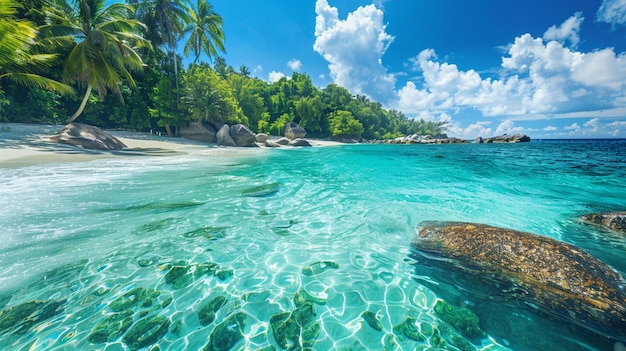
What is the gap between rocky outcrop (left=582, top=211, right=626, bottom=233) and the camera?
4.37 m

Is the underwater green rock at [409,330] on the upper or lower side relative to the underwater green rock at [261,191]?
upper

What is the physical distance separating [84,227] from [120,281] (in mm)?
2178

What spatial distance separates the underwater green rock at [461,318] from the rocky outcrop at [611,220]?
4.81 metres

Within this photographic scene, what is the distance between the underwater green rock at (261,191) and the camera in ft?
21.1

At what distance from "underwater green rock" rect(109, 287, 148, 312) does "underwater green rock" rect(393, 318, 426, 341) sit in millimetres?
2690

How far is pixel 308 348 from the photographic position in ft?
6.41

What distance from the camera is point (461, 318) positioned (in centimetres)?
228

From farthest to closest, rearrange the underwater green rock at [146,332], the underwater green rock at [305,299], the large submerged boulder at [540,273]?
the underwater green rock at [305,299] < the large submerged boulder at [540,273] < the underwater green rock at [146,332]

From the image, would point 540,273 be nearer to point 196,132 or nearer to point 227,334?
point 227,334

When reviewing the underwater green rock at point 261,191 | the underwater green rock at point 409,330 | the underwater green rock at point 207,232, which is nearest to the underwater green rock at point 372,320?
the underwater green rock at point 409,330

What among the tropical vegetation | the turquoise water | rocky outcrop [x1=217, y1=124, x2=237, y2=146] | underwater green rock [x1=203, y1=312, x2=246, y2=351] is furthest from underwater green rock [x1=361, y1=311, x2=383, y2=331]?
rocky outcrop [x1=217, y1=124, x2=237, y2=146]

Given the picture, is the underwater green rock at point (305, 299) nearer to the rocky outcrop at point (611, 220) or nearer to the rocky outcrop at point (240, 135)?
the rocky outcrop at point (611, 220)

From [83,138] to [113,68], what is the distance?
6.23 m

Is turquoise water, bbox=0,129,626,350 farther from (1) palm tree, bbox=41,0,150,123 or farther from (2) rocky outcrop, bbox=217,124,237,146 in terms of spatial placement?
(2) rocky outcrop, bbox=217,124,237,146
